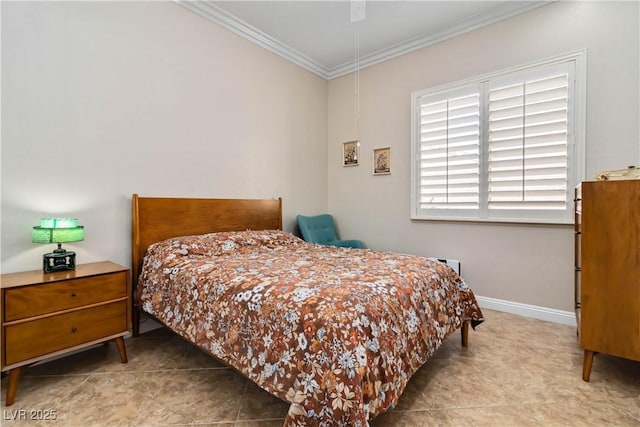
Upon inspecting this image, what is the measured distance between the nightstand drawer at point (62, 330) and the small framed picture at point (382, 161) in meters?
2.92

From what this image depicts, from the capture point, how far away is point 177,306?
1901 millimetres

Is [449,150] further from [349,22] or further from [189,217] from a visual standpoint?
[189,217]

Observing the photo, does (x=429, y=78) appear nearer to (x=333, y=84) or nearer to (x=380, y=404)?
(x=333, y=84)

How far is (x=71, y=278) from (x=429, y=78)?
3646 millimetres

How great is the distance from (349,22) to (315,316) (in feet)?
9.97

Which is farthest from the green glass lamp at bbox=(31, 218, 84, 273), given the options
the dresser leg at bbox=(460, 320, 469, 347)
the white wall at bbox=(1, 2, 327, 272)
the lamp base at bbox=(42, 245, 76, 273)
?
the dresser leg at bbox=(460, 320, 469, 347)

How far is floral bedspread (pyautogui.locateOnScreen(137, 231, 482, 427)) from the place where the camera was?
1157 millimetres

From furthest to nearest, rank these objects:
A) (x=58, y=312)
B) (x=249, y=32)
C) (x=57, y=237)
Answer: (x=249, y=32) < (x=57, y=237) < (x=58, y=312)

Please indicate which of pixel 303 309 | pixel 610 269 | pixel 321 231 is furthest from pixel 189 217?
pixel 610 269

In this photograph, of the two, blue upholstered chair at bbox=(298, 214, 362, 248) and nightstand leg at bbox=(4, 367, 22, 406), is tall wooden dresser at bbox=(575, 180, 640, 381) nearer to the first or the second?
blue upholstered chair at bbox=(298, 214, 362, 248)

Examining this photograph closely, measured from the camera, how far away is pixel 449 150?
3236 mm

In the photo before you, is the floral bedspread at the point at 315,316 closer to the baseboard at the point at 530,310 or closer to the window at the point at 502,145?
the baseboard at the point at 530,310

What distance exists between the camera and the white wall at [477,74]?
95.7 inches

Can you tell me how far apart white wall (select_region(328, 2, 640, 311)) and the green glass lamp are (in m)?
2.92
